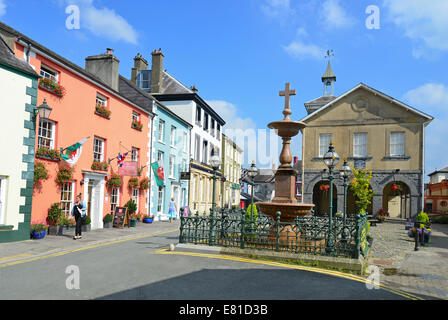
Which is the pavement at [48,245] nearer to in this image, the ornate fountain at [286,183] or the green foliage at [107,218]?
the green foliage at [107,218]

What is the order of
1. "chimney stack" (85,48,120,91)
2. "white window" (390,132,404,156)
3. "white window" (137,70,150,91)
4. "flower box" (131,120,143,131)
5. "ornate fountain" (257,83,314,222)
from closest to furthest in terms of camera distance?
1. "ornate fountain" (257,83,314,222)
2. "chimney stack" (85,48,120,91)
3. "flower box" (131,120,143,131)
4. "white window" (390,132,404,156)
5. "white window" (137,70,150,91)

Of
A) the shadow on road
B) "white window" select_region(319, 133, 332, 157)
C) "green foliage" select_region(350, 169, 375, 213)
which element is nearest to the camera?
the shadow on road

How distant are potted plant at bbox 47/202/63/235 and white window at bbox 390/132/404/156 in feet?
79.9

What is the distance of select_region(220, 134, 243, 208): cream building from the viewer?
44.3 m

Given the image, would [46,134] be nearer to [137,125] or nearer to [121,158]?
[121,158]

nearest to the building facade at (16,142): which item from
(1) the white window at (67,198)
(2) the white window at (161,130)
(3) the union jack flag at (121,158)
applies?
(1) the white window at (67,198)

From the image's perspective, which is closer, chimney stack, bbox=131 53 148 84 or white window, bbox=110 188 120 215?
white window, bbox=110 188 120 215

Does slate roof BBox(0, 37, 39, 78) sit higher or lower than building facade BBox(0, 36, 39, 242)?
higher

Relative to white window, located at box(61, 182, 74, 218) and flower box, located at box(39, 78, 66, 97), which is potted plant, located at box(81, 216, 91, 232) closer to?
white window, located at box(61, 182, 74, 218)

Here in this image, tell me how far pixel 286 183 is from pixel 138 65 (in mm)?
24891

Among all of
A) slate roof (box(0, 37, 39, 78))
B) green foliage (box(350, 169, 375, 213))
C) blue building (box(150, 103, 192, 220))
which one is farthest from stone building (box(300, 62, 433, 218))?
slate roof (box(0, 37, 39, 78))

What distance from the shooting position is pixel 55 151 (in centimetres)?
1448
